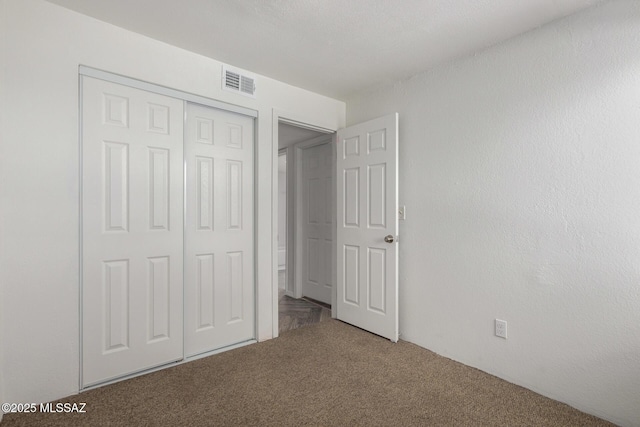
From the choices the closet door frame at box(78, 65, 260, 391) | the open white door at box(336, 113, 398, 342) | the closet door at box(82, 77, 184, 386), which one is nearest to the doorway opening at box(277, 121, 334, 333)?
the open white door at box(336, 113, 398, 342)

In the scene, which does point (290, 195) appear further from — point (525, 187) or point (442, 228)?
point (525, 187)

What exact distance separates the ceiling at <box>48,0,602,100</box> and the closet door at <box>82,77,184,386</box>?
0.48 metres

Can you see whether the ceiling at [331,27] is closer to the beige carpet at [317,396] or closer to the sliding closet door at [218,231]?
the sliding closet door at [218,231]

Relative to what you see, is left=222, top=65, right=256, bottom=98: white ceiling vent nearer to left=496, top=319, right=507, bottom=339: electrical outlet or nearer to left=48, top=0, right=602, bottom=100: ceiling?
left=48, top=0, right=602, bottom=100: ceiling

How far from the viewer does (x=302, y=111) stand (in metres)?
3.04

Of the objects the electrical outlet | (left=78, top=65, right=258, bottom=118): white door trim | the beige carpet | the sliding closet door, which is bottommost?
the beige carpet

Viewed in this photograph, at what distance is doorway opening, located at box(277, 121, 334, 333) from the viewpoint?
3912 mm

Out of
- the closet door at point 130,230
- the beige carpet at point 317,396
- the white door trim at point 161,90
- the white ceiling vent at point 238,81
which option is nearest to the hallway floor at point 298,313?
the beige carpet at point 317,396

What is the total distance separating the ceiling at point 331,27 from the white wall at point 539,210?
0.69ft

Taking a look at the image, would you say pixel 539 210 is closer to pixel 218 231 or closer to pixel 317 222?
pixel 218 231

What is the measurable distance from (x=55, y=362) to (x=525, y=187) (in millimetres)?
3102

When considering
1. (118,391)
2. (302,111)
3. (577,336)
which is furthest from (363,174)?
(118,391)

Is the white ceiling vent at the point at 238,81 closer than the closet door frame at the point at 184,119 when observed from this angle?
No

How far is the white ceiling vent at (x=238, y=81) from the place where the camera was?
254cm
